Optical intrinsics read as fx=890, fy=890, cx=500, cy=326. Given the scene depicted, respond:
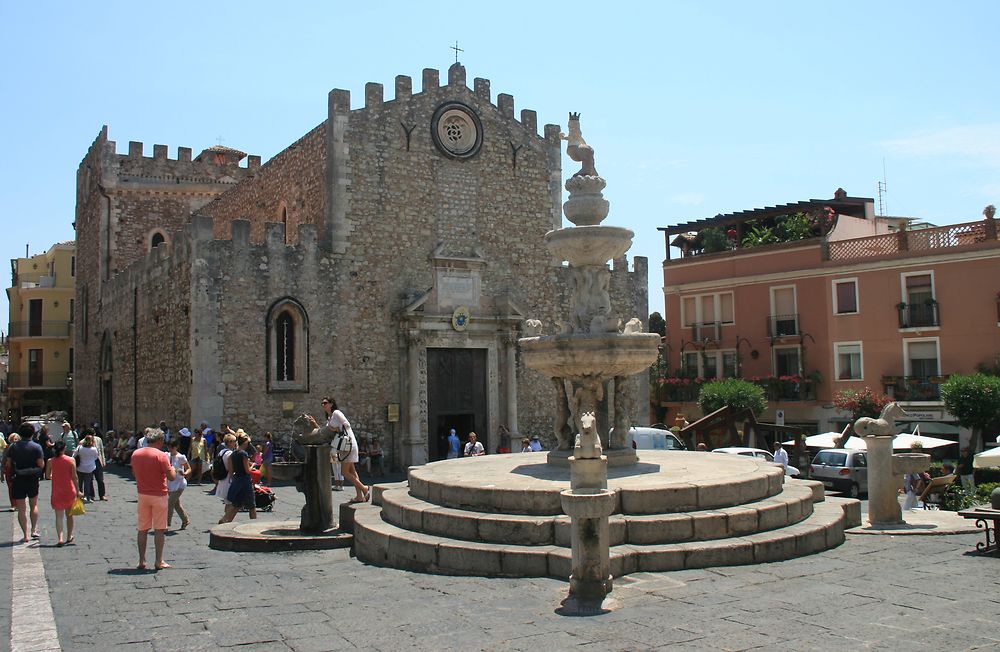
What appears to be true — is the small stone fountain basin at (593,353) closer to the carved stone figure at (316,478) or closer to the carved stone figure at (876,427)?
the carved stone figure at (876,427)

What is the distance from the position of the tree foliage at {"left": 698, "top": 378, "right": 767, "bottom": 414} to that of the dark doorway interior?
1214 cm

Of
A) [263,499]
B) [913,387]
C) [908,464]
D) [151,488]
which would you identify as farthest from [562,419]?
[913,387]

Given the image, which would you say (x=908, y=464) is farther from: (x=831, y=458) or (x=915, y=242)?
(x=915, y=242)

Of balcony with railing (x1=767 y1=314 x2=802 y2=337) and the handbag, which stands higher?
balcony with railing (x1=767 y1=314 x2=802 y2=337)

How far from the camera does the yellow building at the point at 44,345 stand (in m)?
46.3

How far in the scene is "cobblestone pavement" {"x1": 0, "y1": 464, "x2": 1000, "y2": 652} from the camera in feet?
20.4

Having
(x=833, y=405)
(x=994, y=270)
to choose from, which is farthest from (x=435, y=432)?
(x=994, y=270)

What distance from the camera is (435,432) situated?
78.1ft

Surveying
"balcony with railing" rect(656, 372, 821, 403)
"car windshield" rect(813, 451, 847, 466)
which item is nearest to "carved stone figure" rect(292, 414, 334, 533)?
"car windshield" rect(813, 451, 847, 466)

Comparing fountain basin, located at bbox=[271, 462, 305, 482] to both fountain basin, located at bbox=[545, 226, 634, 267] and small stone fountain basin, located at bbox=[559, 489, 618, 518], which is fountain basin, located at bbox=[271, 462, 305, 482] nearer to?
fountain basin, located at bbox=[545, 226, 634, 267]

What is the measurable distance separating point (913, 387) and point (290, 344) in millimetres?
21519

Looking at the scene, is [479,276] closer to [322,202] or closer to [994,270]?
[322,202]

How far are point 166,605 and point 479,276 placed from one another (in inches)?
697

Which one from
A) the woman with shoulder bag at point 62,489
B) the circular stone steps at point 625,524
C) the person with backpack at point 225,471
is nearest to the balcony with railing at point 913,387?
A: the circular stone steps at point 625,524
